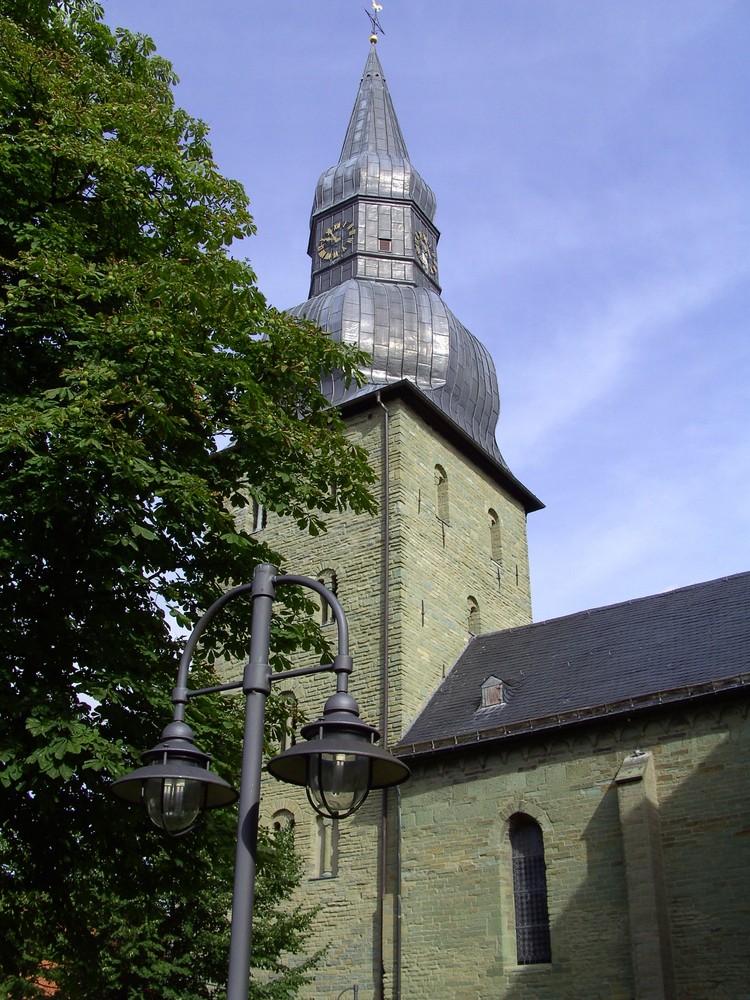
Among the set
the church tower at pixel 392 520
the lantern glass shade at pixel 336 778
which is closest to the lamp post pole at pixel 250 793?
the lantern glass shade at pixel 336 778

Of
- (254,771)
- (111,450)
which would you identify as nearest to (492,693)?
(111,450)

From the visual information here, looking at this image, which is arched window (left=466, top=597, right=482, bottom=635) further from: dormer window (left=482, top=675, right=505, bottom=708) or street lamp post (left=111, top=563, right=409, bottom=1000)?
street lamp post (left=111, top=563, right=409, bottom=1000)

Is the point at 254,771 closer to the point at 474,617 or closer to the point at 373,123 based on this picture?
the point at 474,617

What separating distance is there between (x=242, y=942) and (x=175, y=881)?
459 cm

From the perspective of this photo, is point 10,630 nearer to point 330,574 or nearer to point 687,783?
point 687,783

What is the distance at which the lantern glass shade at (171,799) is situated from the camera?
17.7ft

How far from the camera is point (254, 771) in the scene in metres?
5.36

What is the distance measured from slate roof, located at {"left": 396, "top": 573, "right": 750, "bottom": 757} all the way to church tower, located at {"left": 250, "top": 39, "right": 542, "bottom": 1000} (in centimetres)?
88

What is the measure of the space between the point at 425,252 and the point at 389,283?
2580 millimetres

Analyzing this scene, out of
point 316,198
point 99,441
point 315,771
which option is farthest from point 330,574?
point 315,771

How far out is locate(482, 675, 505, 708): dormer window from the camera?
59.2ft

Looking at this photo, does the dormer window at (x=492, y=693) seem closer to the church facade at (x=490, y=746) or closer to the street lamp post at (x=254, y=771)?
the church facade at (x=490, y=746)

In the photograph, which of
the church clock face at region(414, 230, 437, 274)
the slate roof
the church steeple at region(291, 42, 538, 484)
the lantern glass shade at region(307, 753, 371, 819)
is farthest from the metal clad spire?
the lantern glass shade at region(307, 753, 371, 819)

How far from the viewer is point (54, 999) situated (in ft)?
45.9
